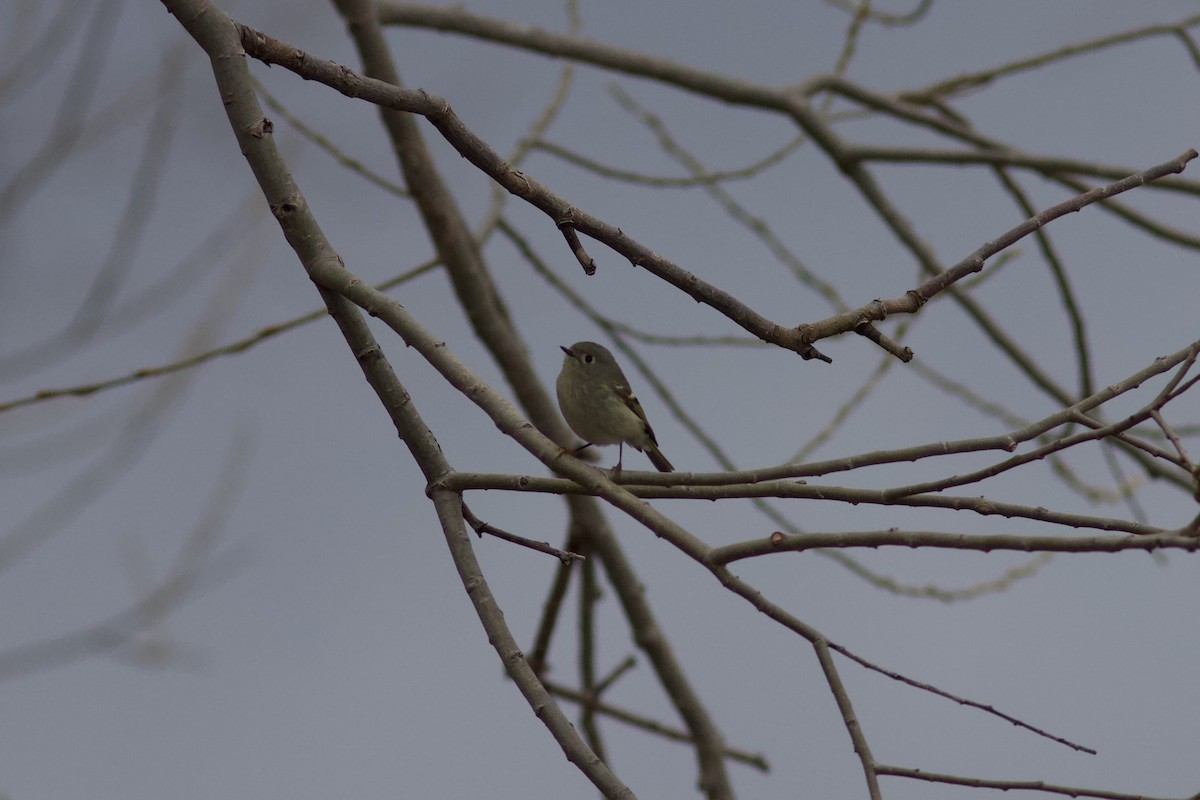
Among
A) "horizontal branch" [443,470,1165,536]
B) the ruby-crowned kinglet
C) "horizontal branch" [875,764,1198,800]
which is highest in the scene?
the ruby-crowned kinglet

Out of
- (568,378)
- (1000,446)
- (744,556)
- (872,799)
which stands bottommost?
(872,799)

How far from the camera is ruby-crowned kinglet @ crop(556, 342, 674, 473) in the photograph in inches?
121

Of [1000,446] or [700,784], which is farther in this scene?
[700,784]

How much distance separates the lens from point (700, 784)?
3.52m

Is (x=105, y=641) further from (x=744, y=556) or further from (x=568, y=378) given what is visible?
(x=744, y=556)

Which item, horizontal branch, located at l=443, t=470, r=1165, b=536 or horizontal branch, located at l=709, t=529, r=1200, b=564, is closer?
horizontal branch, located at l=709, t=529, r=1200, b=564

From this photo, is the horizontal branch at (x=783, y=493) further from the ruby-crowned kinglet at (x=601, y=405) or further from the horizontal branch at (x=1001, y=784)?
the ruby-crowned kinglet at (x=601, y=405)

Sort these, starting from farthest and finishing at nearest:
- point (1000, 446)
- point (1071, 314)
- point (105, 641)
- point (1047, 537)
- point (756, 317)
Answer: point (1071, 314) → point (105, 641) → point (756, 317) → point (1000, 446) → point (1047, 537)

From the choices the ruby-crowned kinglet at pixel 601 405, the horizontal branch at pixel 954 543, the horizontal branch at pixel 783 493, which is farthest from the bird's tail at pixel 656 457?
the horizontal branch at pixel 954 543

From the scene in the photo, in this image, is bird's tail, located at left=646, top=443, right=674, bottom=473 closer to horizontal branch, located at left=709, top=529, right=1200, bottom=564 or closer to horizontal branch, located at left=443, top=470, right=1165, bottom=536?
horizontal branch, located at left=443, top=470, right=1165, bottom=536

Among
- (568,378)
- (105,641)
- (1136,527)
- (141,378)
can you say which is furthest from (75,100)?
(1136,527)

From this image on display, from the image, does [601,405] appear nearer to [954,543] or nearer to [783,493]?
[783,493]

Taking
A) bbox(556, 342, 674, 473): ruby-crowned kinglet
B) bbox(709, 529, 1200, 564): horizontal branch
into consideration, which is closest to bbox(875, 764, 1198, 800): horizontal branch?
bbox(709, 529, 1200, 564): horizontal branch

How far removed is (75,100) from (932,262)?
224 centimetres
